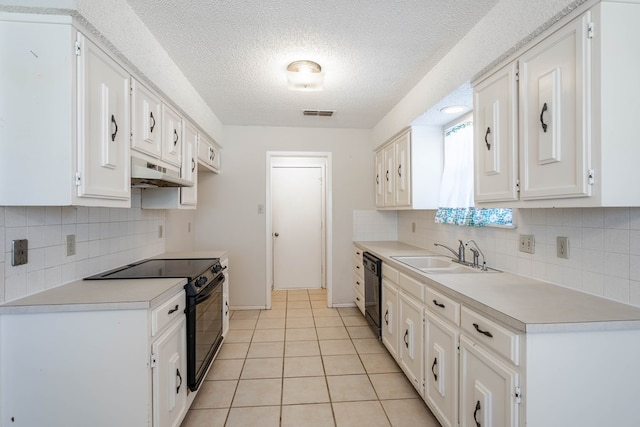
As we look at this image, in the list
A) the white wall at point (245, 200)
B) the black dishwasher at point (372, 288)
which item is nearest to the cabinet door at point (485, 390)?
the black dishwasher at point (372, 288)

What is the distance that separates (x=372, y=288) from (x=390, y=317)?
0.48 metres

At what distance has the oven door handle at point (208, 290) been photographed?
192 cm

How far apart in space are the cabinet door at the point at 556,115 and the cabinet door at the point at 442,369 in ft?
2.79

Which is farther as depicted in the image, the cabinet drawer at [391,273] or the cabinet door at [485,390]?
the cabinet drawer at [391,273]

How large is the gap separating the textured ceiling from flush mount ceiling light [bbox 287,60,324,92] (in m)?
0.06

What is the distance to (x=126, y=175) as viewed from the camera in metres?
1.58

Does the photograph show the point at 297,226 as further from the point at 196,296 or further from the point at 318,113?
the point at 196,296

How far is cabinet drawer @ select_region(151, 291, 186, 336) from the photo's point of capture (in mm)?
1447

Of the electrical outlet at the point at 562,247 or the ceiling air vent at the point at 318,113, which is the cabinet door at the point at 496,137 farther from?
the ceiling air vent at the point at 318,113

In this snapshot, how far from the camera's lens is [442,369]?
1.68 meters

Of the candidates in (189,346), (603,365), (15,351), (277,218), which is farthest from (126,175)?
(277,218)

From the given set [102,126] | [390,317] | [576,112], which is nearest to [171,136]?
[102,126]

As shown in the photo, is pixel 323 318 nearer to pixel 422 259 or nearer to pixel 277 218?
pixel 422 259

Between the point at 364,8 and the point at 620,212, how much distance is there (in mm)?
1592
